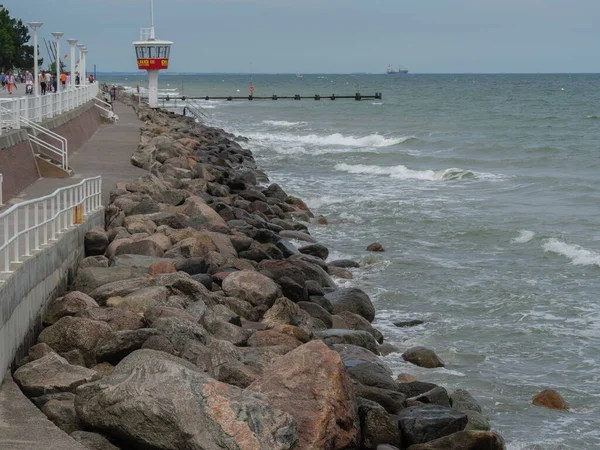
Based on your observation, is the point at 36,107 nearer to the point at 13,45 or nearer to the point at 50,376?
the point at 50,376

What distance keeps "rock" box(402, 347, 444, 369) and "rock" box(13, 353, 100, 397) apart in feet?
15.6

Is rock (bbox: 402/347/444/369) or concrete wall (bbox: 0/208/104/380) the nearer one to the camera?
concrete wall (bbox: 0/208/104/380)

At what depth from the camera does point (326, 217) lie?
22.9 m

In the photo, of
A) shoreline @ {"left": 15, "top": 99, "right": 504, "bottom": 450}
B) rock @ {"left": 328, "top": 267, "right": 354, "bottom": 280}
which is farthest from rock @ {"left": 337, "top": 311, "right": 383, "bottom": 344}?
rock @ {"left": 328, "top": 267, "right": 354, "bottom": 280}

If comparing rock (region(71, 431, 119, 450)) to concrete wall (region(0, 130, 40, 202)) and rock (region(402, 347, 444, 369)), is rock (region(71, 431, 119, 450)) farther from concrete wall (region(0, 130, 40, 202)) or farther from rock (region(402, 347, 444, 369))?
concrete wall (region(0, 130, 40, 202))

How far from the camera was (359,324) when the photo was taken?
1234 cm

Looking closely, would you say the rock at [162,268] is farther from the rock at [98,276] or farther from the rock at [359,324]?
the rock at [359,324]

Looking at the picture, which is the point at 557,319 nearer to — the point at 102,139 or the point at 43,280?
the point at 43,280

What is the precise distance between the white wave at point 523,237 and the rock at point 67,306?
12092 mm

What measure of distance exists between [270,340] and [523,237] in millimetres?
11591

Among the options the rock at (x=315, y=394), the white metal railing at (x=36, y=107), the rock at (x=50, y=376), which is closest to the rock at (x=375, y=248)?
the white metal railing at (x=36, y=107)

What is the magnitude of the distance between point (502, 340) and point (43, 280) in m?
6.24

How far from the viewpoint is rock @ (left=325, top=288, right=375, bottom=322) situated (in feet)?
42.7

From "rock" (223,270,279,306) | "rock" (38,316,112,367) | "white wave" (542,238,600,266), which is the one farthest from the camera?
"white wave" (542,238,600,266)
